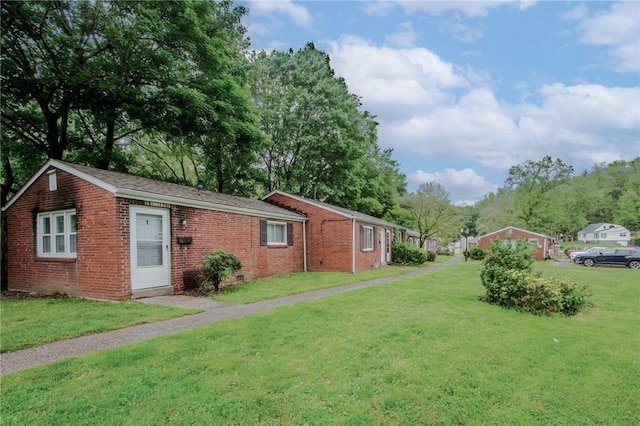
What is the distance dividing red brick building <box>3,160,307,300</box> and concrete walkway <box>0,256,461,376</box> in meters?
1.03

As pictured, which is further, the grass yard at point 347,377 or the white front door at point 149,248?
the white front door at point 149,248

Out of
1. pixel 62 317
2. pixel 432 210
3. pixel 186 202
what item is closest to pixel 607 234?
pixel 432 210

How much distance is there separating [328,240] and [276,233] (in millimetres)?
3056

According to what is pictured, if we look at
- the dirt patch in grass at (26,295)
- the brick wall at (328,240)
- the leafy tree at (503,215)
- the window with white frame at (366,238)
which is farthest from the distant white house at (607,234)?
the dirt patch in grass at (26,295)

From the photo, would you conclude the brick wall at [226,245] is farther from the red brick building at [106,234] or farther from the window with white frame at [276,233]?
the window with white frame at [276,233]

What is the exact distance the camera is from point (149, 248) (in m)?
9.59

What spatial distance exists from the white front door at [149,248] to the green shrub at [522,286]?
8798 millimetres

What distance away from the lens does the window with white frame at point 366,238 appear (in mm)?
19044

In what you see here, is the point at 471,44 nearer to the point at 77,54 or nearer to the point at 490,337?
the point at 490,337

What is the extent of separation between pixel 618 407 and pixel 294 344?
3.83 metres

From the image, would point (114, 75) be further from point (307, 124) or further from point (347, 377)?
point (347, 377)

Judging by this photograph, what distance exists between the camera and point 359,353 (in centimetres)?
484

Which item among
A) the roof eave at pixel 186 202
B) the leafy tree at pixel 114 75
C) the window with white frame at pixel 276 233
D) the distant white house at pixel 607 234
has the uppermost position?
the leafy tree at pixel 114 75

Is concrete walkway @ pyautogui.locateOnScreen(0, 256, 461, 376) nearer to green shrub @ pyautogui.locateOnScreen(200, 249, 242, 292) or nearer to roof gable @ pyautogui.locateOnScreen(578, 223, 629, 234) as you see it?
green shrub @ pyautogui.locateOnScreen(200, 249, 242, 292)
